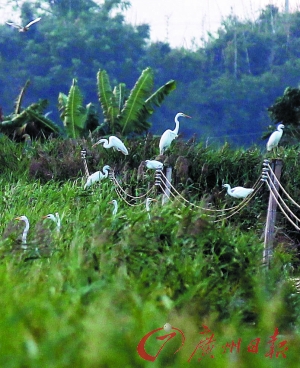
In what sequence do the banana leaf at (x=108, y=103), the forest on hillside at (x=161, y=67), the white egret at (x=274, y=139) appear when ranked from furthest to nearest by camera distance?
the forest on hillside at (x=161, y=67)
the banana leaf at (x=108, y=103)
the white egret at (x=274, y=139)

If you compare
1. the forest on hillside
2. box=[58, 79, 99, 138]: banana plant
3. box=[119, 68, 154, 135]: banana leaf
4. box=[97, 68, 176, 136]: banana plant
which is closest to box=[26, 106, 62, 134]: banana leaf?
box=[58, 79, 99, 138]: banana plant

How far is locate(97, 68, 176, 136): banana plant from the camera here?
1848 centimetres

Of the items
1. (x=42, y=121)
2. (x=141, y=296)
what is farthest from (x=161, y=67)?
(x=141, y=296)

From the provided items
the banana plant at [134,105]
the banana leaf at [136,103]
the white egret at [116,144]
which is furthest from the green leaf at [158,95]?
the white egret at [116,144]

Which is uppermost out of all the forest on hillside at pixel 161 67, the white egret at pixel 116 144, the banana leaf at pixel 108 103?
the white egret at pixel 116 144

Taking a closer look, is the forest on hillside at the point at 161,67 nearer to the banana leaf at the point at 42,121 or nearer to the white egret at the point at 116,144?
the banana leaf at the point at 42,121

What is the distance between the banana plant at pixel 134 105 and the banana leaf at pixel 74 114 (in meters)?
0.54

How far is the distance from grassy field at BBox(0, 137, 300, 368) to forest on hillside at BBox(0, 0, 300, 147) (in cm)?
3571

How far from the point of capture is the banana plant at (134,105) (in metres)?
18.5

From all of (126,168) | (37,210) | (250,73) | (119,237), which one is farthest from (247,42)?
(119,237)

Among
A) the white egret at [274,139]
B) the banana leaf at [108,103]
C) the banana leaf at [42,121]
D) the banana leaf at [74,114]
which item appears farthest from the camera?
the banana leaf at [42,121]

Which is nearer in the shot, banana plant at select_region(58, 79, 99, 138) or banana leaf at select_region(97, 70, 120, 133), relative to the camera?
banana leaf at select_region(97, 70, 120, 133)

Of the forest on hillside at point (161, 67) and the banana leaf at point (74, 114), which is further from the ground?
the banana leaf at point (74, 114)

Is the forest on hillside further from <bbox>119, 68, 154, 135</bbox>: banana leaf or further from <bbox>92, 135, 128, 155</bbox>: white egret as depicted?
<bbox>92, 135, 128, 155</bbox>: white egret
